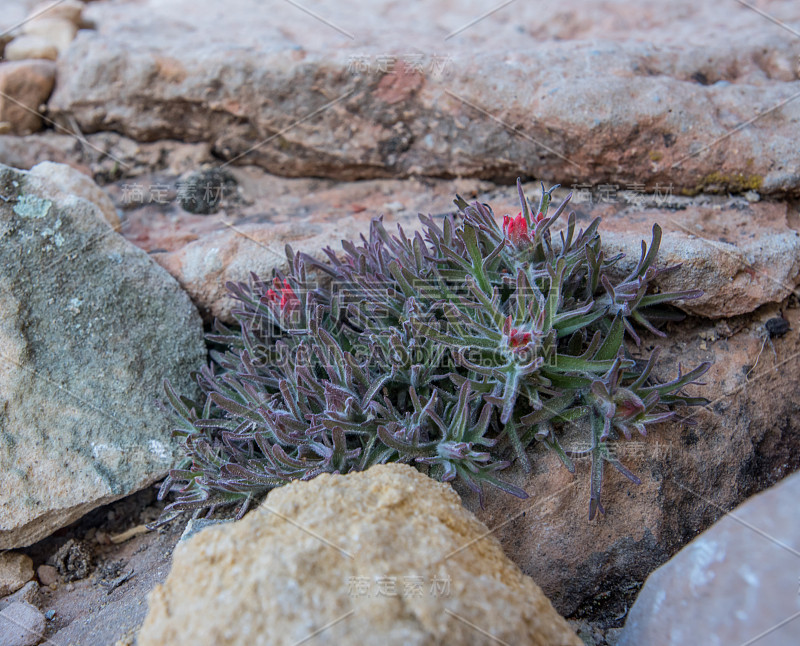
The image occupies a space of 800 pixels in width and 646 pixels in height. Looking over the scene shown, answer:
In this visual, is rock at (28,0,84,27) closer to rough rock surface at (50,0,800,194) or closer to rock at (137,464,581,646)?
rough rock surface at (50,0,800,194)

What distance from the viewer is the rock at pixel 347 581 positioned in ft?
5.56

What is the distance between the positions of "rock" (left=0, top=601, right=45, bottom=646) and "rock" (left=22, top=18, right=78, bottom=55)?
391cm

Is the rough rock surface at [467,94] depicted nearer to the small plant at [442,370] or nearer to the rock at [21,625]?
the small plant at [442,370]

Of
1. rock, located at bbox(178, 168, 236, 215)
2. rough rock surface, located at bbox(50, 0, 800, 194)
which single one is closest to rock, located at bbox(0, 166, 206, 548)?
rock, located at bbox(178, 168, 236, 215)

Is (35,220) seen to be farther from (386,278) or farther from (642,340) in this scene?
Result: (642,340)

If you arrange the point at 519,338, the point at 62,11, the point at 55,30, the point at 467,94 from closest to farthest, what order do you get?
the point at 519,338 → the point at 467,94 → the point at 55,30 → the point at 62,11

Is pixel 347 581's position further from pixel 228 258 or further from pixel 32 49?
pixel 32 49

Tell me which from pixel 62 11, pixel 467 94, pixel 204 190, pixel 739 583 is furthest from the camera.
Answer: pixel 62 11

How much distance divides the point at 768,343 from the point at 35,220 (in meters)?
3.75

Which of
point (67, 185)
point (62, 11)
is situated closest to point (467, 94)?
point (67, 185)

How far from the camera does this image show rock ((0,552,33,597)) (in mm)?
2832

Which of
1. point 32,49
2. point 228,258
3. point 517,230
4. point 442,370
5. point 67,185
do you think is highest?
point 32,49

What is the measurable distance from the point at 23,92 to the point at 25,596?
3.46 meters

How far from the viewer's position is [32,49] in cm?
464
